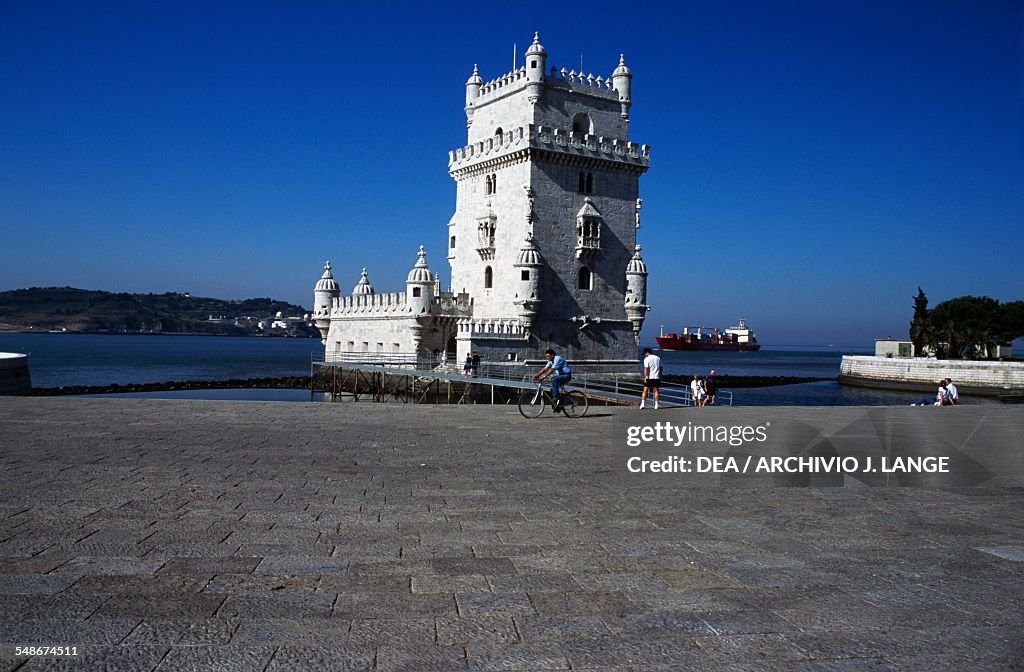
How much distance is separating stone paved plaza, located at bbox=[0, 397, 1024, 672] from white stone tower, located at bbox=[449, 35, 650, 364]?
30.5m

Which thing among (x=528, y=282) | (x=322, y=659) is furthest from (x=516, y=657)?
(x=528, y=282)

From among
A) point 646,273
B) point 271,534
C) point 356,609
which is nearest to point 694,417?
point 271,534

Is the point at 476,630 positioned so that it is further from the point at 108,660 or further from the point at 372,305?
the point at 372,305

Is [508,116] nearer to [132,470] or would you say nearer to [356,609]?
[132,470]

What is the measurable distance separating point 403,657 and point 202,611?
52.5 inches

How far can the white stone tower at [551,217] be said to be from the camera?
135ft

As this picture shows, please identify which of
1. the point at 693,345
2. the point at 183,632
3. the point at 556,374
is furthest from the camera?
the point at 693,345

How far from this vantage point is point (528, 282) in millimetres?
40469

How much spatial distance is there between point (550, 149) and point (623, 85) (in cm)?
708

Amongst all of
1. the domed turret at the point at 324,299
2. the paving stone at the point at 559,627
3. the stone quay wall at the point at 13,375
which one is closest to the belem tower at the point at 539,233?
the domed turret at the point at 324,299

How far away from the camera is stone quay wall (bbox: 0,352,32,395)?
25.1m

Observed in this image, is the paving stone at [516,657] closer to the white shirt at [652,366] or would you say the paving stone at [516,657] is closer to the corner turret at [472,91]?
the white shirt at [652,366]

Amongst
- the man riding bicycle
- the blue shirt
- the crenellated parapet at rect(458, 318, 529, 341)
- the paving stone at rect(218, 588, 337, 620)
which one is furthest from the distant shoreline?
the paving stone at rect(218, 588, 337, 620)

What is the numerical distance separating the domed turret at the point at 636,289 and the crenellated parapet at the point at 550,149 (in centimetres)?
511
